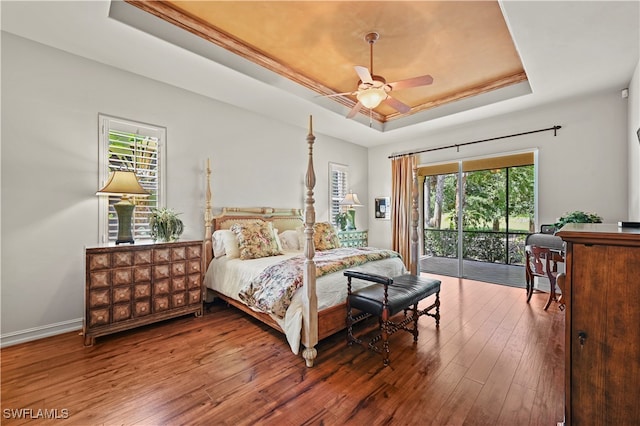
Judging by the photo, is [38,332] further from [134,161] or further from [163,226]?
[134,161]

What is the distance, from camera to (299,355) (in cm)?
239

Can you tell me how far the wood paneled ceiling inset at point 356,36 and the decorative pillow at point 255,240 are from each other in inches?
81.3

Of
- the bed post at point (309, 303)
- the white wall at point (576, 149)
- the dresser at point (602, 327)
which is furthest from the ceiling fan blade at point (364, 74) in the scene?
the white wall at point (576, 149)

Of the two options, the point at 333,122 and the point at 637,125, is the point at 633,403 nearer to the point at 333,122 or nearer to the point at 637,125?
the point at 637,125

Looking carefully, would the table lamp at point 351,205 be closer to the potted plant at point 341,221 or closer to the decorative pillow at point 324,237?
the potted plant at point 341,221

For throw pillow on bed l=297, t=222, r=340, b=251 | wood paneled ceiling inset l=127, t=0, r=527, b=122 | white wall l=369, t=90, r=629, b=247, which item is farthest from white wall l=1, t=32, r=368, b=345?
white wall l=369, t=90, r=629, b=247

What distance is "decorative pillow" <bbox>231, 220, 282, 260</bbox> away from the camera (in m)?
3.36

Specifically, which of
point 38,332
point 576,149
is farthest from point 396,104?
point 38,332

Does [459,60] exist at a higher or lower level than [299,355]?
higher

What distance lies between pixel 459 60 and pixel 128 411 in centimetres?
463

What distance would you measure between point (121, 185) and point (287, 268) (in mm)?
1893

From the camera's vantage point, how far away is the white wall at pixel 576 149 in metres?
3.59

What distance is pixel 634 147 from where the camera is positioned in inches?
123

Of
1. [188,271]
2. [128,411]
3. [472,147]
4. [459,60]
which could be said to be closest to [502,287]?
[472,147]
